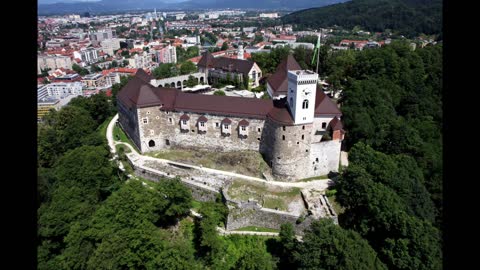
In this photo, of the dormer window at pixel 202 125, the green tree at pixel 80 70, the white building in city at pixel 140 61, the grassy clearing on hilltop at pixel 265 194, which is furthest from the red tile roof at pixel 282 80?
the green tree at pixel 80 70

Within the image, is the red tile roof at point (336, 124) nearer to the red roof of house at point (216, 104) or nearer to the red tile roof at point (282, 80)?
the red roof of house at point (216, 104)

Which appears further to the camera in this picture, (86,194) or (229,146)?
(229,146)

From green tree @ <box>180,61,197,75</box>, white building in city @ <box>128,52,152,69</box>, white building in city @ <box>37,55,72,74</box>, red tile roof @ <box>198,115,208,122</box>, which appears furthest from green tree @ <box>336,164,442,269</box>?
white building in city @ <box>37,55,72,74</box>

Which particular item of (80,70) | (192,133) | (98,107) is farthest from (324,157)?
(80,70)

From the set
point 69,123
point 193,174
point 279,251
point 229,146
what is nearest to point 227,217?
point 279,251

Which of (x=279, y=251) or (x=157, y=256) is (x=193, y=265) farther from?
(x=279, y=251)

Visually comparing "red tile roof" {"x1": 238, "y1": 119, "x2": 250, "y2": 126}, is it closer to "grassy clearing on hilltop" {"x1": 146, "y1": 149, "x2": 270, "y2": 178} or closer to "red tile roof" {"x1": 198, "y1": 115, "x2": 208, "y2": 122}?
"grassy clearing on hilltop" {"x1": 146, "y1": 149, "x2": 270, "y2": 178}

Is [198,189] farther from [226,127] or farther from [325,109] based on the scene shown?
[325,109]
